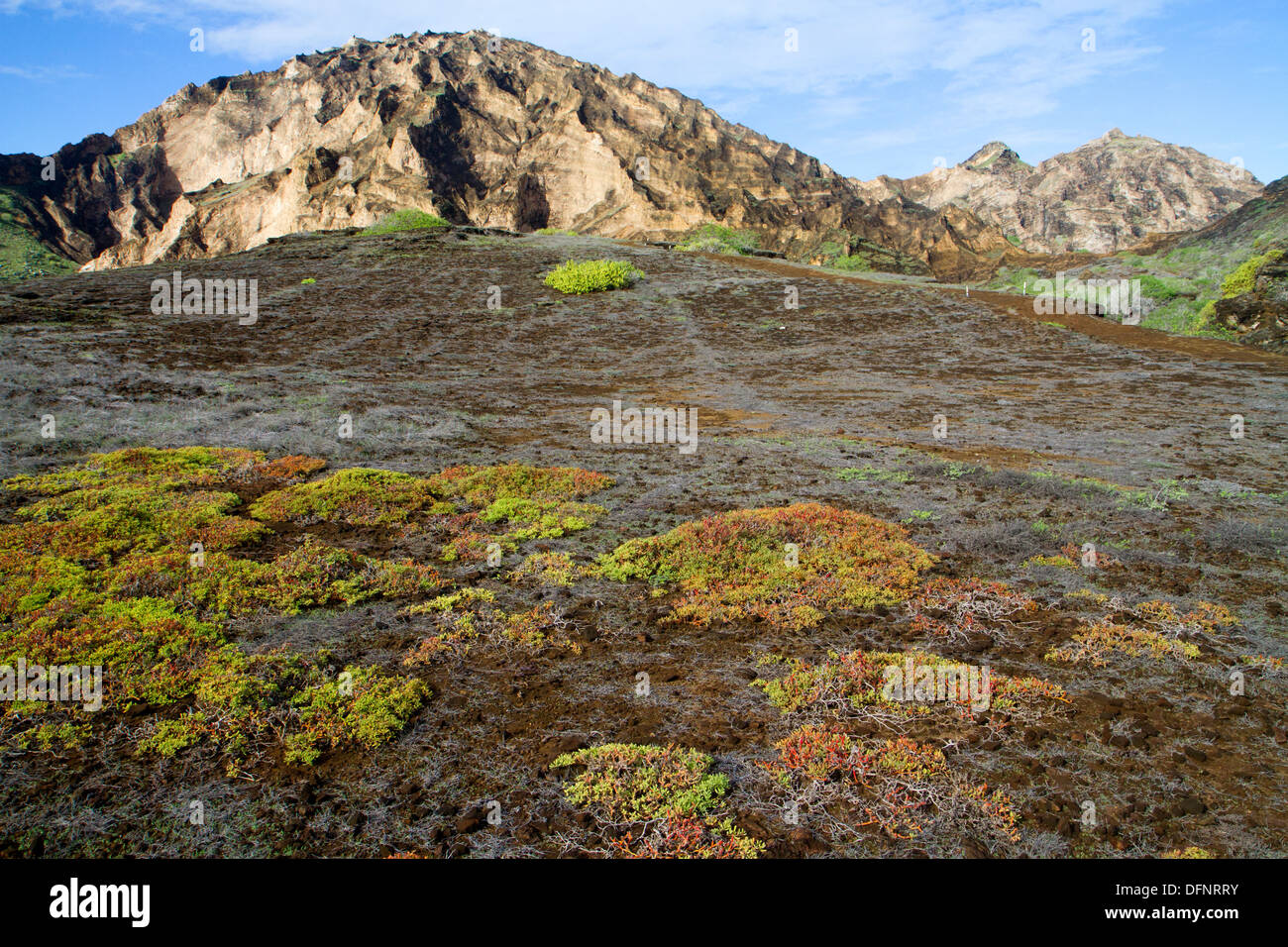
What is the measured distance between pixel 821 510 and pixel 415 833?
6.89 m

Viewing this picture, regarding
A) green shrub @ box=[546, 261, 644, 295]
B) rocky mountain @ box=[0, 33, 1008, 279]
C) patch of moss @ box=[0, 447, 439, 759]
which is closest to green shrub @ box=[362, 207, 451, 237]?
green shrub @ box=[546, 261, 644, 295]

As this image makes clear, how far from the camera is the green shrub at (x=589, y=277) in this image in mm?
34469

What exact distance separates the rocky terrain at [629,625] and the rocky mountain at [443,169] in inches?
2813

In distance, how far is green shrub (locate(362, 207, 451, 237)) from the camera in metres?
45.8

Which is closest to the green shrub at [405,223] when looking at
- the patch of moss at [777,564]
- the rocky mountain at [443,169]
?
the rocky mountain at [443,169]

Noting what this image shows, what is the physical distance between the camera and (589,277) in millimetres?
34750

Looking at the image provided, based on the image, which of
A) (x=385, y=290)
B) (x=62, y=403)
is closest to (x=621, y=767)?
(x=62, y=403)

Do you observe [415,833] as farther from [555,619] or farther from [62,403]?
[62,403]

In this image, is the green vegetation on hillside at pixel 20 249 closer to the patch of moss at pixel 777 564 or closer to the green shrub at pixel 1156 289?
the patch of moss at pixel 777 564

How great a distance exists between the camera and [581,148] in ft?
380

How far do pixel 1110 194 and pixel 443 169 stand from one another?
113749mm

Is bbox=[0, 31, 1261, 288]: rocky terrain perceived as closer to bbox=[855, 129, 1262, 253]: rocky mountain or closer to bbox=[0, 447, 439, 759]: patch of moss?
bbox=[855, 129, 1262, 253]: rocky mountain

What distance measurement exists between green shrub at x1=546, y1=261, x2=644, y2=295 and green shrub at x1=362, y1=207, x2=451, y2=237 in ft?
53.0
